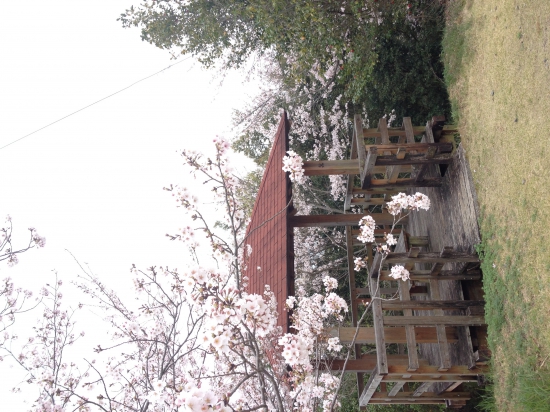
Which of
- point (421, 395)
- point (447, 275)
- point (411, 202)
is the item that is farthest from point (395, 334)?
point (421, 395)

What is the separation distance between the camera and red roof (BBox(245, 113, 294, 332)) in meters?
6.17

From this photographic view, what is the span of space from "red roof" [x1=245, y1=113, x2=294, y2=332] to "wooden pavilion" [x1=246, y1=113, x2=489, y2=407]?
17 millimetres

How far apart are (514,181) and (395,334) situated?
7.88ft

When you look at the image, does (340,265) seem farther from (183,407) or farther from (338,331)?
(183,407)


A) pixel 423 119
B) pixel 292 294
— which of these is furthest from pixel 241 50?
pixel 292 294

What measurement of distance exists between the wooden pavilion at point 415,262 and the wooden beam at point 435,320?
1 cm

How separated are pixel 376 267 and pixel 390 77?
14.1 feet

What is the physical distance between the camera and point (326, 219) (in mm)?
7141

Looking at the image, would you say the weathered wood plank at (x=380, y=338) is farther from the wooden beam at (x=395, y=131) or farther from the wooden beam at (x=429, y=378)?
the wooden beam at (x=395, y=131)

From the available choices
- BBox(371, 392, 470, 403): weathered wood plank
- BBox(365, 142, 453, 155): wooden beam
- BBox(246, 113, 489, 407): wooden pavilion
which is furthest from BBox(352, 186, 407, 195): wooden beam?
BBox(371, 392, 470, 403): weathered wood plank

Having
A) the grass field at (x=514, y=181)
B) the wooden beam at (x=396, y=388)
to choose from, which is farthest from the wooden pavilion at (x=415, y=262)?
the grass field at (x=514, y=181)

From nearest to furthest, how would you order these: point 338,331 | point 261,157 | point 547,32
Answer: point 547,32 < point 338,331 < point 261,157

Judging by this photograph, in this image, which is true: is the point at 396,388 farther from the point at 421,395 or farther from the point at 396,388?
the point at 421,395

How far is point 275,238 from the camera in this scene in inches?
269
